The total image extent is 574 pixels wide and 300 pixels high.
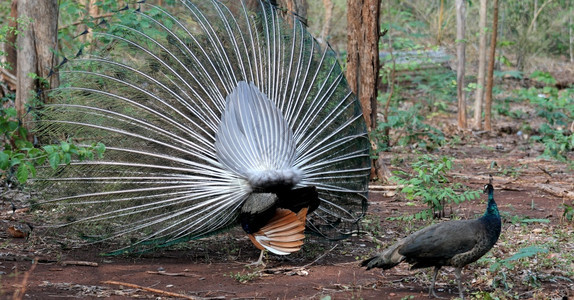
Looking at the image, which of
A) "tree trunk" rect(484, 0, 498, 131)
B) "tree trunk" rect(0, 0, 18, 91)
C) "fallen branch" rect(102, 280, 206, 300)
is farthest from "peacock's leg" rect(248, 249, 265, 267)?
"tree trunk" rect(484, 0, 498, 131)

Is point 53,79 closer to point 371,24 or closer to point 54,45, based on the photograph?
point 54,45

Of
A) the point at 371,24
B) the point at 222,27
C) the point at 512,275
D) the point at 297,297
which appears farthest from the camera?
the point at 371,24

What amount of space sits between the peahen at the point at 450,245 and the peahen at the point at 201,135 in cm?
106

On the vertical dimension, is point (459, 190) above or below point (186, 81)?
below

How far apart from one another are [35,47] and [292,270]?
4250mm

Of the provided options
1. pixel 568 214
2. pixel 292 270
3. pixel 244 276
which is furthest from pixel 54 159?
pixel 568 214

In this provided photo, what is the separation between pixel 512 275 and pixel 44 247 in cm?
418

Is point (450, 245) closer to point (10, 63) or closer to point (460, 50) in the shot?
point (10, 63)

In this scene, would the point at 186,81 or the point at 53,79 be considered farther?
the point at 53,79

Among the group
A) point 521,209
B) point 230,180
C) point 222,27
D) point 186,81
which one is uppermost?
point 222,27

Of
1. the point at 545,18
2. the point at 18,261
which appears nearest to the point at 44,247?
the point at 18,261

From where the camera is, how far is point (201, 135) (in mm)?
6133

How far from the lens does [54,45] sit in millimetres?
7793

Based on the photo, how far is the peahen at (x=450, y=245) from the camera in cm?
477
